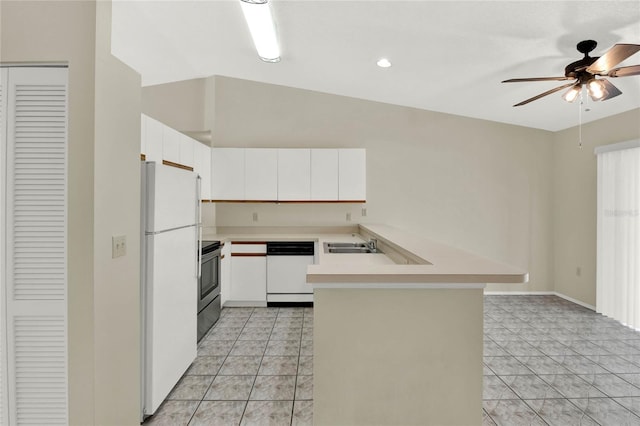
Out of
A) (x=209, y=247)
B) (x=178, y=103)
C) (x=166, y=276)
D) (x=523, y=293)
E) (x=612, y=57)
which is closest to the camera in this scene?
(x=612, y=57)

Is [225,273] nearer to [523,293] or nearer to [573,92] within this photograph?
[573,92]

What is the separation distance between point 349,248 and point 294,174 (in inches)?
60.4

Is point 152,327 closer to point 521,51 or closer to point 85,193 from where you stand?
point 85,193

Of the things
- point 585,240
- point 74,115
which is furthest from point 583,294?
point 74,115

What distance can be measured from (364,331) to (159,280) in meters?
1.34

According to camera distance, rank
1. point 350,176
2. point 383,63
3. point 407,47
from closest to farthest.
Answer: point 407,47 < point 383,63 < point 350,176

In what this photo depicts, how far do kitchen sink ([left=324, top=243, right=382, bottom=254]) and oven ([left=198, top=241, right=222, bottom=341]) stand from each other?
1.16 metres

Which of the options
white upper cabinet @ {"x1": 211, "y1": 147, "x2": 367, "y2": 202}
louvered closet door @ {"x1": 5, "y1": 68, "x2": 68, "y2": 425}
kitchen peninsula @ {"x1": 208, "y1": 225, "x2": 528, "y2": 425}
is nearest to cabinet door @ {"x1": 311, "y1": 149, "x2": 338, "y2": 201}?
white upper cabinet @ {"x1": 211, "y1": 147, "x2": 367, "y2": 202}

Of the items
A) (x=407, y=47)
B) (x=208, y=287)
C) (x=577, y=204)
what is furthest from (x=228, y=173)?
(x=577, y=204)

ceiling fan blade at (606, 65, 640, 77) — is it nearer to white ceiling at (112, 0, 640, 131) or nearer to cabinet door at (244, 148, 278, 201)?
white ceiling at (112, 0, 640, 131)

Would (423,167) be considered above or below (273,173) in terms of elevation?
above

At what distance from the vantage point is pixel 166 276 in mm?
2195

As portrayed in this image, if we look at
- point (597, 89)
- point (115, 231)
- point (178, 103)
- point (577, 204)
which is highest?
point (178, 103)

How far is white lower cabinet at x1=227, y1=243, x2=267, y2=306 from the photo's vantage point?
13.9ft
